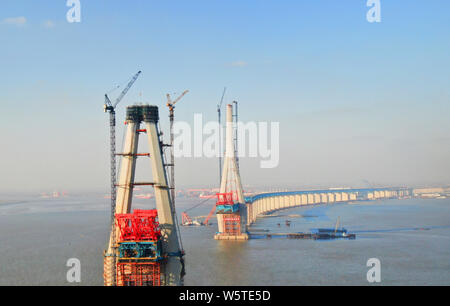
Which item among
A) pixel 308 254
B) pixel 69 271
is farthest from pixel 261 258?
pixel 69 271

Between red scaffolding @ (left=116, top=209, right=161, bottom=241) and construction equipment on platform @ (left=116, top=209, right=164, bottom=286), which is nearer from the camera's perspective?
construction equipment on platform @ (left=116, top=209, right=164, bottom=286)

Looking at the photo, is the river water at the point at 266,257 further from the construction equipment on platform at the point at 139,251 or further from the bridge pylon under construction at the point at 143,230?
the construction equipment on platform at the point at 139,251

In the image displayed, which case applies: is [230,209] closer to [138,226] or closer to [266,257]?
[266,257]

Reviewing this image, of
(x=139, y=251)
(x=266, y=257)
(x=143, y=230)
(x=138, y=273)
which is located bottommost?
(x=266, y=257)

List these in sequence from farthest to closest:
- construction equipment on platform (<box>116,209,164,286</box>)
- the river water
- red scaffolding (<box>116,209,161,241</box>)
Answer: the river water < red scaffolding (<box>116,209,161,241</box>) < construction equipment on platform (<box>116,209,164,286</box>)

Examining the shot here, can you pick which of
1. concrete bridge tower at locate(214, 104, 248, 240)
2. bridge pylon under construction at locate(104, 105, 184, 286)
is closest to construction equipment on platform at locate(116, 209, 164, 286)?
bridge pylon under construction at locate(104, 105, 184, 286)

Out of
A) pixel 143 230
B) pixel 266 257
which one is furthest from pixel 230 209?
pixel 143 230

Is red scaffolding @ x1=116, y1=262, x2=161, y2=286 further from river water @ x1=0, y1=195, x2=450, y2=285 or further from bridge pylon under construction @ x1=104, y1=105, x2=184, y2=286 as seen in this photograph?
river water @ x1=0, y1=195, x2=450, y2=285
